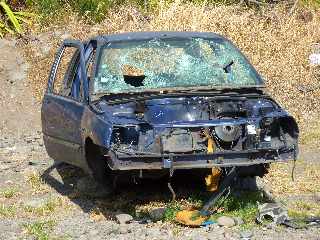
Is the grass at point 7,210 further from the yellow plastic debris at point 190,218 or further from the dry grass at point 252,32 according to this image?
the dry grass at point 252,32

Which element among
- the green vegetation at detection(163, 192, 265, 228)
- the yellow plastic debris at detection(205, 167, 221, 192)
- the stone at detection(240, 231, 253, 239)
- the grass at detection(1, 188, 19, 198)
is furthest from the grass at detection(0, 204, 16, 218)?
the stone at detection(240, 231, 253, 239)

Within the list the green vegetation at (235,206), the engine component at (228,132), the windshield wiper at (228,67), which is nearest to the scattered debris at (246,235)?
the green vegetation at (235,206)

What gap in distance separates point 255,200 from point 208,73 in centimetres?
150

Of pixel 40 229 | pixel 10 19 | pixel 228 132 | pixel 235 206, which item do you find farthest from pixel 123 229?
pixel 10 19

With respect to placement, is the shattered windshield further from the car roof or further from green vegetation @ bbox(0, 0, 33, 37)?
green vegetation @ bbox(0, 0, 33, 37)

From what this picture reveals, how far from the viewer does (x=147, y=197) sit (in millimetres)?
7570

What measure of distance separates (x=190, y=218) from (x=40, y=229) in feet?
4.40

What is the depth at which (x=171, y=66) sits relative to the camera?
7.79 meters

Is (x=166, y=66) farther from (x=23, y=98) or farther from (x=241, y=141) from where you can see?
(x=23, y=98)

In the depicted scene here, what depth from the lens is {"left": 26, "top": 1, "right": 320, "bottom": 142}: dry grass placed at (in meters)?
14.8

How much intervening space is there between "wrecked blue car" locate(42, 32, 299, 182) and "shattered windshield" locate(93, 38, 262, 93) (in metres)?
0.01

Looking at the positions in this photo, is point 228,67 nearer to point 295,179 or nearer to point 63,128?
point 295,179

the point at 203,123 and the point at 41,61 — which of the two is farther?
the point at 41,61

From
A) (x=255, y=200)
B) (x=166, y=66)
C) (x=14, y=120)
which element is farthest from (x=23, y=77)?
(x=255, y=200)
